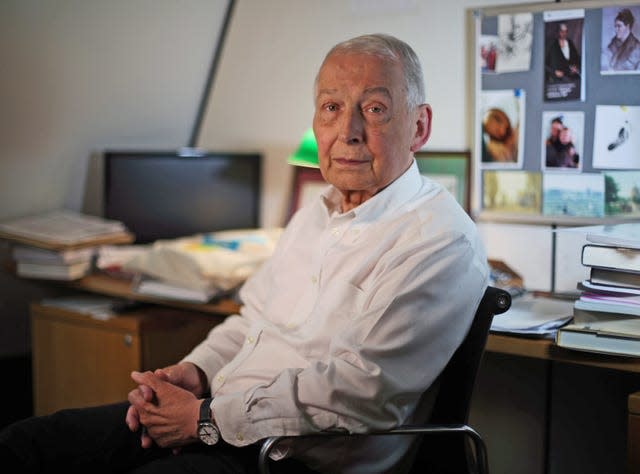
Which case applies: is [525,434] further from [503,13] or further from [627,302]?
[503,13]

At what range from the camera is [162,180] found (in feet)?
9.96

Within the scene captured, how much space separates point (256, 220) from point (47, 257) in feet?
2.84

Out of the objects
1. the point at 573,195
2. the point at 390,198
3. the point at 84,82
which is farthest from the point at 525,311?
the point at 84,82

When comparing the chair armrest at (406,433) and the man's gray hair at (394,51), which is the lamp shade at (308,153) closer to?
the man's gray hair at (394,51)

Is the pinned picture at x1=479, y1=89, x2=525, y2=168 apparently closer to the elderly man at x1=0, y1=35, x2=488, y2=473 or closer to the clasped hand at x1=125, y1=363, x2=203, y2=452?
the elderly man at x1=0, y1=35, x2=488, y2=473

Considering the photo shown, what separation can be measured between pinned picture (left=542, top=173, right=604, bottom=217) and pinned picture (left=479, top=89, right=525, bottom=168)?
116 millimetres

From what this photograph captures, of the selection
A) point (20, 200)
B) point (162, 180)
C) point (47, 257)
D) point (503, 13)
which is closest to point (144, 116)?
point (162, 180)

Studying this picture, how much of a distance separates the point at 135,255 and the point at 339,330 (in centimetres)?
114

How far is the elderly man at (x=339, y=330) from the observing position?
1.50 meters

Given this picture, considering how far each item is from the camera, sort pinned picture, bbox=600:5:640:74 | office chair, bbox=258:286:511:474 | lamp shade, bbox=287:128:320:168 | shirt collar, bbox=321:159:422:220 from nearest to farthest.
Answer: office chair, bbox=258:286:511:474, shirt collar, bbox=321:159:422:220, pinned picture, bbox=600:5:640:74, lamp shade, bbox=287:128:320:168

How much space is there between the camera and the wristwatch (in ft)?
5.16

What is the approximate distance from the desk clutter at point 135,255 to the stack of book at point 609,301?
104 centimetres

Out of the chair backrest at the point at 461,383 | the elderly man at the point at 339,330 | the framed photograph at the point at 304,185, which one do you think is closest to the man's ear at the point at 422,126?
the elderly man at the point at 339,330

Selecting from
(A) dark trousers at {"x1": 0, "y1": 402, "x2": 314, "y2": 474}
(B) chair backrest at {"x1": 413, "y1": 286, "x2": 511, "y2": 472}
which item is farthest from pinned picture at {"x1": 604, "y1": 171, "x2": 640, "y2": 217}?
(A) dark trousers at {"x1": 0, "y1": 402, "x2": 314, "y2": 474}
